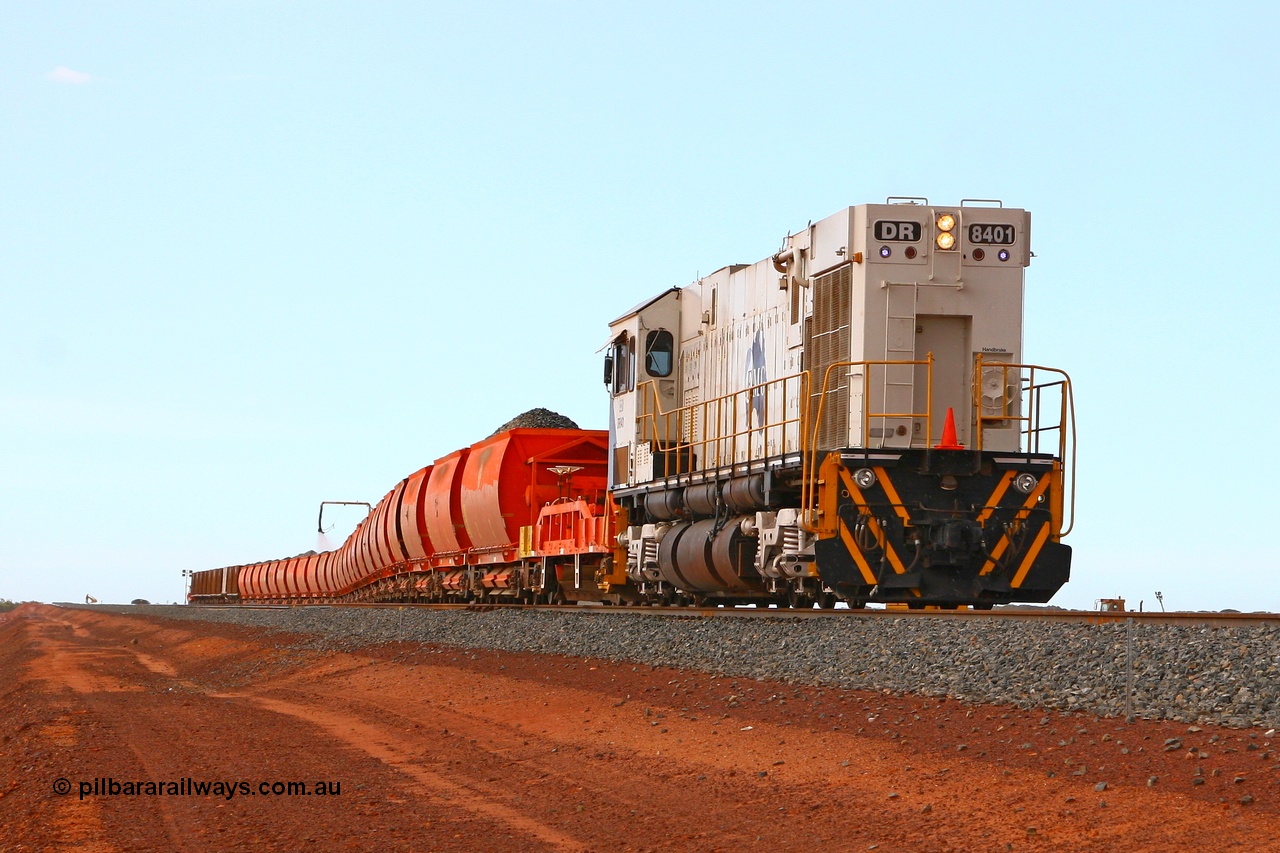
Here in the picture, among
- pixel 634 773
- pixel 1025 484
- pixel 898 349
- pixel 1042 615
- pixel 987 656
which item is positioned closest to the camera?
pixel 634 773

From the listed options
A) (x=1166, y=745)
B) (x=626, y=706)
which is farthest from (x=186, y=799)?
(x=1166, y=745)

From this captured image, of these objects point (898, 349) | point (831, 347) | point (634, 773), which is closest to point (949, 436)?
point (898, 349)

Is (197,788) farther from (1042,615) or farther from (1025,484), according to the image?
(1025,484)

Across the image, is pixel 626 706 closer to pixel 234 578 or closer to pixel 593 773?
pixel 593 773

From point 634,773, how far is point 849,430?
273 inches

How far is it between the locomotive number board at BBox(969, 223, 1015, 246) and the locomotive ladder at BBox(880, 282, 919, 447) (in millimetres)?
823

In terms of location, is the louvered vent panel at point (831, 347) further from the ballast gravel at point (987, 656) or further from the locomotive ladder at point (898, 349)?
the ballast gravel at point (987, 656)

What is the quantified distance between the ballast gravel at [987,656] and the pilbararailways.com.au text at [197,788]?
3.83 meters

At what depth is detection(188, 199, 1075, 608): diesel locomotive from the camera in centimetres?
1338

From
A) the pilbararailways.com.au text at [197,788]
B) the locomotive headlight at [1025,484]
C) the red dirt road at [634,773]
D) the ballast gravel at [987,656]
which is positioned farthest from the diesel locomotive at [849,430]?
the pilbararailways.com.au text at [197,788]

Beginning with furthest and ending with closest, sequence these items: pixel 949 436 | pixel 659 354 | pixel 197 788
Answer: pixel 659 354
pixel 949 436
pixel 197 788

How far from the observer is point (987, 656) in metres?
9.28

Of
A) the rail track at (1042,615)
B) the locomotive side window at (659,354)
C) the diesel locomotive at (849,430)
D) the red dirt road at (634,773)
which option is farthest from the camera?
the locomotive side window at (659,354)

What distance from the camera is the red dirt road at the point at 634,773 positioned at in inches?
232
